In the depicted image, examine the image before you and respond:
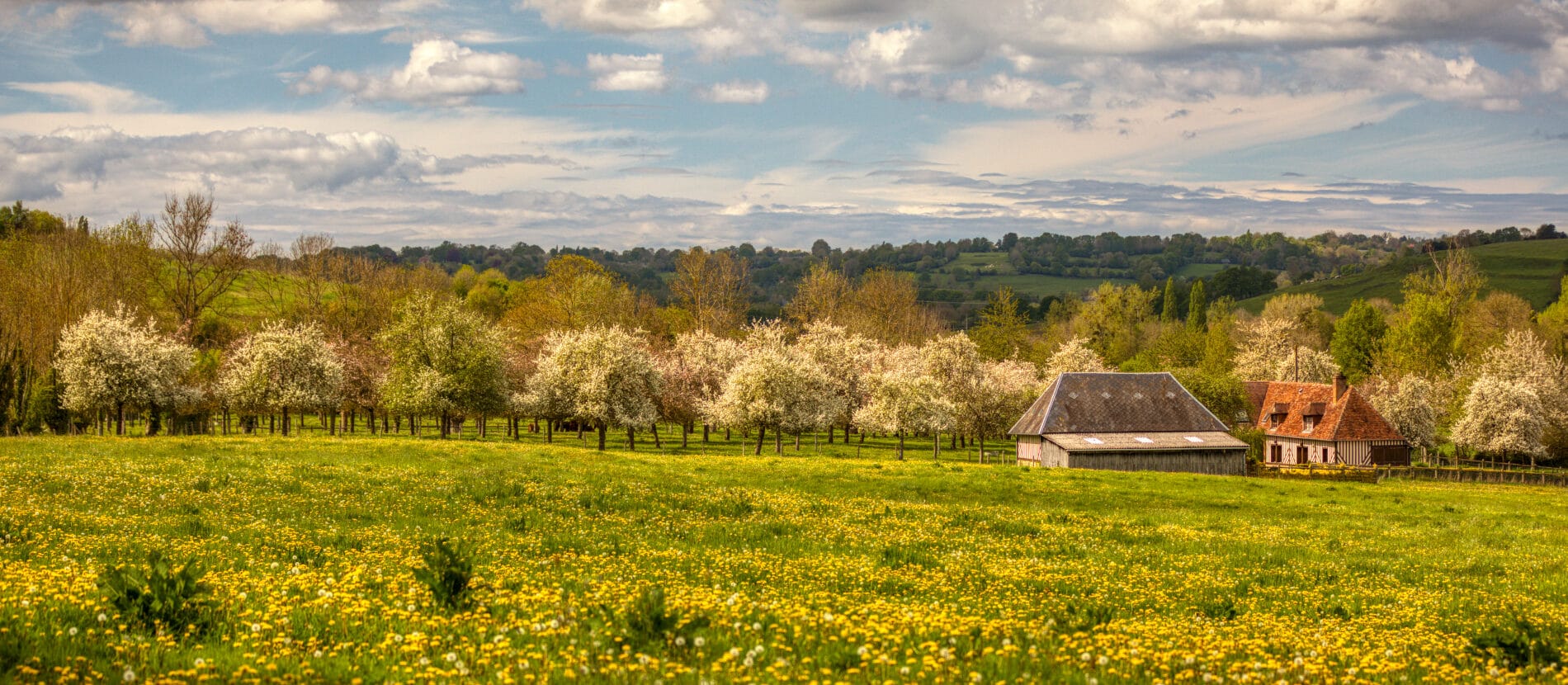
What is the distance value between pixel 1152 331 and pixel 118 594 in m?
173

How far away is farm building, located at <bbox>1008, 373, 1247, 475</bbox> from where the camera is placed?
76.9 meters

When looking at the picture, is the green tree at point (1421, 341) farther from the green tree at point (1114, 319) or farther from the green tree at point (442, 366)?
the green tree at point (442, 366)

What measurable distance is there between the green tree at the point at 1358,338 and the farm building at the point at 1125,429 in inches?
2876

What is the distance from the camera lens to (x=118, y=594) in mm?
10234

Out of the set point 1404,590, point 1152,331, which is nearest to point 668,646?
point 1404,590

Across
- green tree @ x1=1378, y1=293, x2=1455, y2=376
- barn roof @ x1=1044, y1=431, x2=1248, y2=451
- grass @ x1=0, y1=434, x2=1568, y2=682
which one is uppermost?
green tree @ x1=1378, y1=293, x2=1455, y2=376

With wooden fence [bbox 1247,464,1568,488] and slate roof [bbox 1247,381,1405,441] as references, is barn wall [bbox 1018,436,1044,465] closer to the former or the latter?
wooden fence [bbox 1247,464,1568,488]

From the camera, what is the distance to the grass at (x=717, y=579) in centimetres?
945

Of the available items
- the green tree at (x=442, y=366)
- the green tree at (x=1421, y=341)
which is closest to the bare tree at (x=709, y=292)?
the green tree at (x=442, y=366)

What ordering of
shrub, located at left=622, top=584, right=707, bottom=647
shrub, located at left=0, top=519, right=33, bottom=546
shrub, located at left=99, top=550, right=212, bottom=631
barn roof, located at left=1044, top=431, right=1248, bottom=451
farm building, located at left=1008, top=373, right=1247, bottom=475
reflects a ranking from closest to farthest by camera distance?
shrub, located at left=622, top=584, right=707, bottom=647 < shrub, located at left=99, top=550, right=212, bottom=631 < shrub, located at left=0, top=519, right=33, bottom=546 < barn roof, located at left=1044, top=431, right=1248, bottom=451 < farm building, located at left=1008, top=373, right=1247, bottom=475

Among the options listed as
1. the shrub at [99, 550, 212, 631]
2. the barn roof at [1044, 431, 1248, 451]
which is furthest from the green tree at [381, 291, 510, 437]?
the shrub at [99, 550, 212, 631]

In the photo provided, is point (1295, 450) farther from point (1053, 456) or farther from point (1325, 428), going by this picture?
point (1053, 456)

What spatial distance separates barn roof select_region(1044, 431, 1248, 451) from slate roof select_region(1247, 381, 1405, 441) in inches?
776

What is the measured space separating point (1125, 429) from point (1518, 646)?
71273mm
